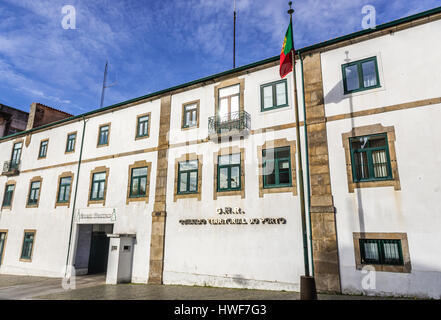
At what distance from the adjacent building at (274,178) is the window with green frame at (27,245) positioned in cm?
67

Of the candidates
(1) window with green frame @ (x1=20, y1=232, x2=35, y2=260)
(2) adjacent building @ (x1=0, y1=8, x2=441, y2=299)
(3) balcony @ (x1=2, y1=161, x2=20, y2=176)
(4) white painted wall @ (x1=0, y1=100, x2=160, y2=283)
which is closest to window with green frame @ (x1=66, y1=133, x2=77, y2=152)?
(4) white painted wall @ (x1=0, y1=100, x2=160, y2=283)

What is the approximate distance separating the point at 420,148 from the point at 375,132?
67.7 inches

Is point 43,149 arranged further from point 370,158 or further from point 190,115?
point 370,158

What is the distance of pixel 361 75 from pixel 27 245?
989 inches

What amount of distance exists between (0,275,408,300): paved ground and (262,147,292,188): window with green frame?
478 centimetres

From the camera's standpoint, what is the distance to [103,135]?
71.7ft

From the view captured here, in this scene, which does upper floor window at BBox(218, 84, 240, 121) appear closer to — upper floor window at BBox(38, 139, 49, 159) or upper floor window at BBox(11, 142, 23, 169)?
upper floor window at BBox(38, 139, 49, 159)

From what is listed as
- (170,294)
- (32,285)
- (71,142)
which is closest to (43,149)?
(71,142)

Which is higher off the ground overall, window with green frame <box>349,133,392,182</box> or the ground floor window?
window with green frame <box>349,133,392,182</box>

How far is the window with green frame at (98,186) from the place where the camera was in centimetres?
2048

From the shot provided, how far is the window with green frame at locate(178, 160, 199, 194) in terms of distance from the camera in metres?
16.9

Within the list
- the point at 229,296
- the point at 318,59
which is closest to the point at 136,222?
the point at 229,296

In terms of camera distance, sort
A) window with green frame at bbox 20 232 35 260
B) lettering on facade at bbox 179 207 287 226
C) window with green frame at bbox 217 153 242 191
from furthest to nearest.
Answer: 1. window with green frame at bbox 20 232 35 260
2. window with green frame at bbox 217 153 242 191
3. lettering on facade at bbox 179 207 287 226
